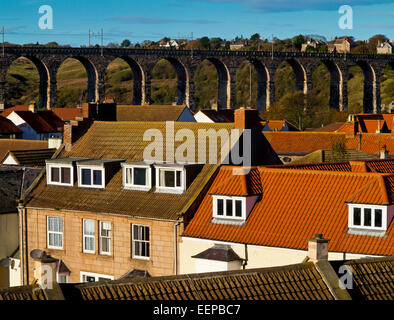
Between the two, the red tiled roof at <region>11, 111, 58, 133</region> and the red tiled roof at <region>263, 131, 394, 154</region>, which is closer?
the red tiled roof at <region>263, 131, 394, 154</region>

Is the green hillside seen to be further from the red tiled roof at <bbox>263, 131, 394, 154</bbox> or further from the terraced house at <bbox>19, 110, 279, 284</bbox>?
the terraced house at <bbox>19, 110, 279, 284</bbox>

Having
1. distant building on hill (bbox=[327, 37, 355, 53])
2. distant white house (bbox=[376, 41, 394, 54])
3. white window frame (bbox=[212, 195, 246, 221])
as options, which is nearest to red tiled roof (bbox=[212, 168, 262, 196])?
white window frame (bbox=[212, 195, 246, 221])

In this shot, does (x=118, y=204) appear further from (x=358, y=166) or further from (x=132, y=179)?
(x=358, y=166)

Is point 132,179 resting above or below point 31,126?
above

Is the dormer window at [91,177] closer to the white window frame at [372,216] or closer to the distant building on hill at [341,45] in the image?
the white window frame at [372,216]

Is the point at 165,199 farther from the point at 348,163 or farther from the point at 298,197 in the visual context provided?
the point at 348,163

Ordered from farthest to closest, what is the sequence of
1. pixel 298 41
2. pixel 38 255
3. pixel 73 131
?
1. pixel 298 41
2. pixel 73 131
3. pixel 38 255

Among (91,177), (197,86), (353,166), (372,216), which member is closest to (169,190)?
(91,177)
